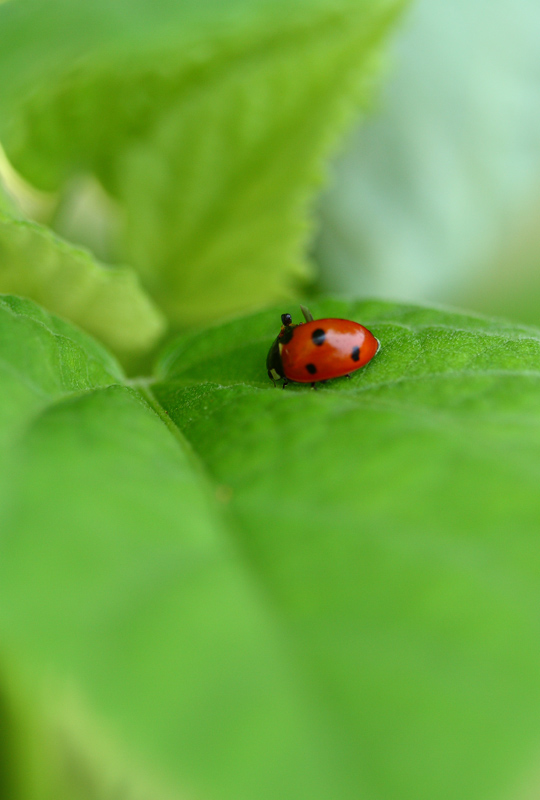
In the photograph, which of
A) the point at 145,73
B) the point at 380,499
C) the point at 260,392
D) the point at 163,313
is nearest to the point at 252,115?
the point at 145,73

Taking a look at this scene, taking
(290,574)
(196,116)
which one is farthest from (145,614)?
(196,116)

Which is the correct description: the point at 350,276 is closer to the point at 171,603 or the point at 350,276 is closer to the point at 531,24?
the point at 531,24

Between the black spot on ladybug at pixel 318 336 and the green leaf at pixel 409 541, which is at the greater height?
the black spot on ladybug at pixel 318 336

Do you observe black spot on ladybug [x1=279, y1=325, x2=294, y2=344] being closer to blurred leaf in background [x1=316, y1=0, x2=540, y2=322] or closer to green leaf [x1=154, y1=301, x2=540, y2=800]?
green leaf [x1=154, y1=301, x2=540, y2=800]

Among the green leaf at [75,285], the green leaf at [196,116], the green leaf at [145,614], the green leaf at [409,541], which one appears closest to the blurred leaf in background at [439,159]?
the green leaf at [196,116]

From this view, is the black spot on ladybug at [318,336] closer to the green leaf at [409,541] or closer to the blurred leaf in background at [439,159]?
the green leaf at [409,541]

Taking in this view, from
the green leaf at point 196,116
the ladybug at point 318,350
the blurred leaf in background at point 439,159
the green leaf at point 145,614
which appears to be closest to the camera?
the green leaf at point 145,614

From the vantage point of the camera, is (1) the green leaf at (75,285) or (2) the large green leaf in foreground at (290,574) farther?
(1) the green leaf at (75,285)

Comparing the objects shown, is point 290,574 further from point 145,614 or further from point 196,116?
point 196,116
